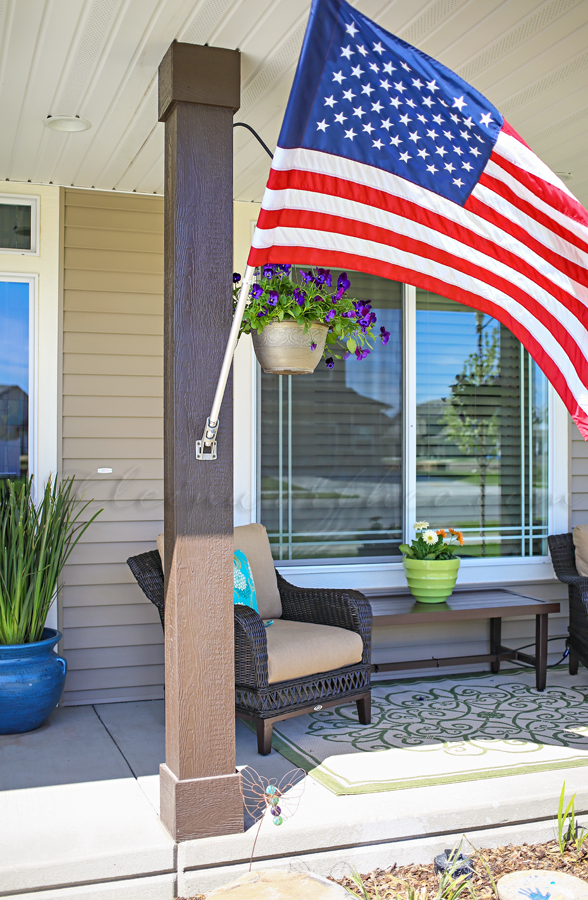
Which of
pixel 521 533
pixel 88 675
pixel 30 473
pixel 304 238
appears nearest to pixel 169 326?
pixel 304 238

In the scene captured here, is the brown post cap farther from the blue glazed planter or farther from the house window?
the blue glazed planter

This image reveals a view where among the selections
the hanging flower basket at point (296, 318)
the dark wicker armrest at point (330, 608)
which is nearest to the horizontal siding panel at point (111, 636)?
the dark wicker armrest at point (330, 608)

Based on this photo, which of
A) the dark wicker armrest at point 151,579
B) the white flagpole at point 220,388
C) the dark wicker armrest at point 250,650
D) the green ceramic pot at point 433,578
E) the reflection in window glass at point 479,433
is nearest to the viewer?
the white flagpole at point 220,388

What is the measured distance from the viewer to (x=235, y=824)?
7.97 ft

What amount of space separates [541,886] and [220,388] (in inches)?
65.5

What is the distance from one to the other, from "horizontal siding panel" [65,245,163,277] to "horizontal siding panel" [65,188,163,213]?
19 centimetres

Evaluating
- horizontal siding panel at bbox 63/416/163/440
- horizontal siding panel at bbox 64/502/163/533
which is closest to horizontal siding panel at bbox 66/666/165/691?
horizontal siding panel at bbox 64/502/163/533

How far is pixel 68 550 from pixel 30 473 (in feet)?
1.46

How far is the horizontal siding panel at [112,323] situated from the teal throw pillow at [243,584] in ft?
4.36

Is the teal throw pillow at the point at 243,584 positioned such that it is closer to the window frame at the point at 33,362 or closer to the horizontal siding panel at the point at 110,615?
the horizontal siding panel at the point at 110,615

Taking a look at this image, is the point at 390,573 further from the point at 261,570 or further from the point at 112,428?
the point at 112,428

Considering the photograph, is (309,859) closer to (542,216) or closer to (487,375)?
(542,216)

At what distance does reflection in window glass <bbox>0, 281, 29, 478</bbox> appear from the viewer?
4023 mm

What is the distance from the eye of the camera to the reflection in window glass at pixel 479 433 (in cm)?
478
